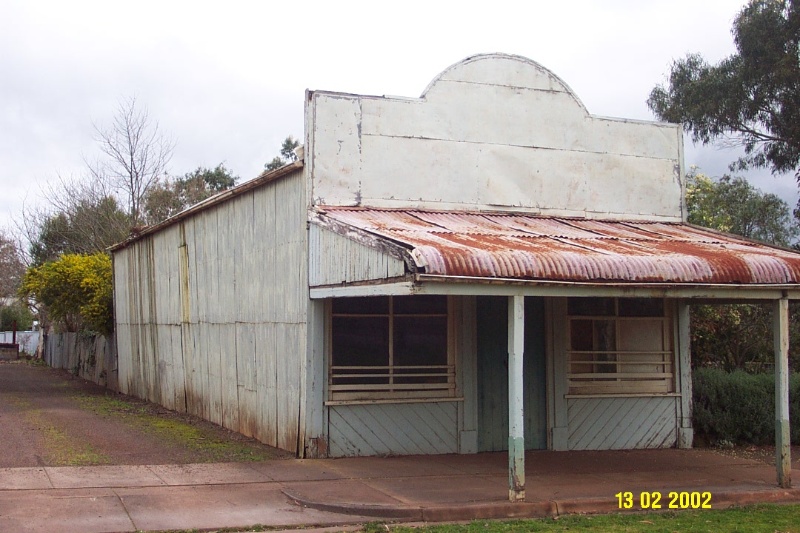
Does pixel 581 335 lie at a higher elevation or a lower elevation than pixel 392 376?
higher

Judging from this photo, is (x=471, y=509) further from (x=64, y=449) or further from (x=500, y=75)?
(x=500, y=75)

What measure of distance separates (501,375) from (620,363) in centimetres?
193

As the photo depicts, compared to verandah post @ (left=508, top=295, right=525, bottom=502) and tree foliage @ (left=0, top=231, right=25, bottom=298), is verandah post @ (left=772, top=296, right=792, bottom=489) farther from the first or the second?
tree foliage @ (left=0, top=231, right=25, bottom=298)

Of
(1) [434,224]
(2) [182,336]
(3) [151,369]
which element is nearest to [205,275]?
(2) [182,336]

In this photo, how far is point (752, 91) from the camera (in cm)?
2417

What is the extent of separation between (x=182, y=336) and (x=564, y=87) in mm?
8870

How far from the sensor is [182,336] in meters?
17.8

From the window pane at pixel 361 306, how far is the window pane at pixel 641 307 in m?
3.78

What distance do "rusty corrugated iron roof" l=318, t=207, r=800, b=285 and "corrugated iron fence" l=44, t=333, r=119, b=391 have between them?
15.2 metres

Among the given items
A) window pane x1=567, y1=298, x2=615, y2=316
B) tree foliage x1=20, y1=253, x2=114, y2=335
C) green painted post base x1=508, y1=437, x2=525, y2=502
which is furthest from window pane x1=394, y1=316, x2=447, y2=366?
tree foliage x1=20, y1=253, x2=114, y2=335

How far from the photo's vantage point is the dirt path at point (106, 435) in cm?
1173

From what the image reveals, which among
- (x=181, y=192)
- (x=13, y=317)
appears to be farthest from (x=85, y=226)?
(x=13, y=317)

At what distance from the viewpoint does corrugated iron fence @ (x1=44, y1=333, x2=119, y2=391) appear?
83.0 ft

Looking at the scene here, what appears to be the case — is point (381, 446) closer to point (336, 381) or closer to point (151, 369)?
point (336, 381)
